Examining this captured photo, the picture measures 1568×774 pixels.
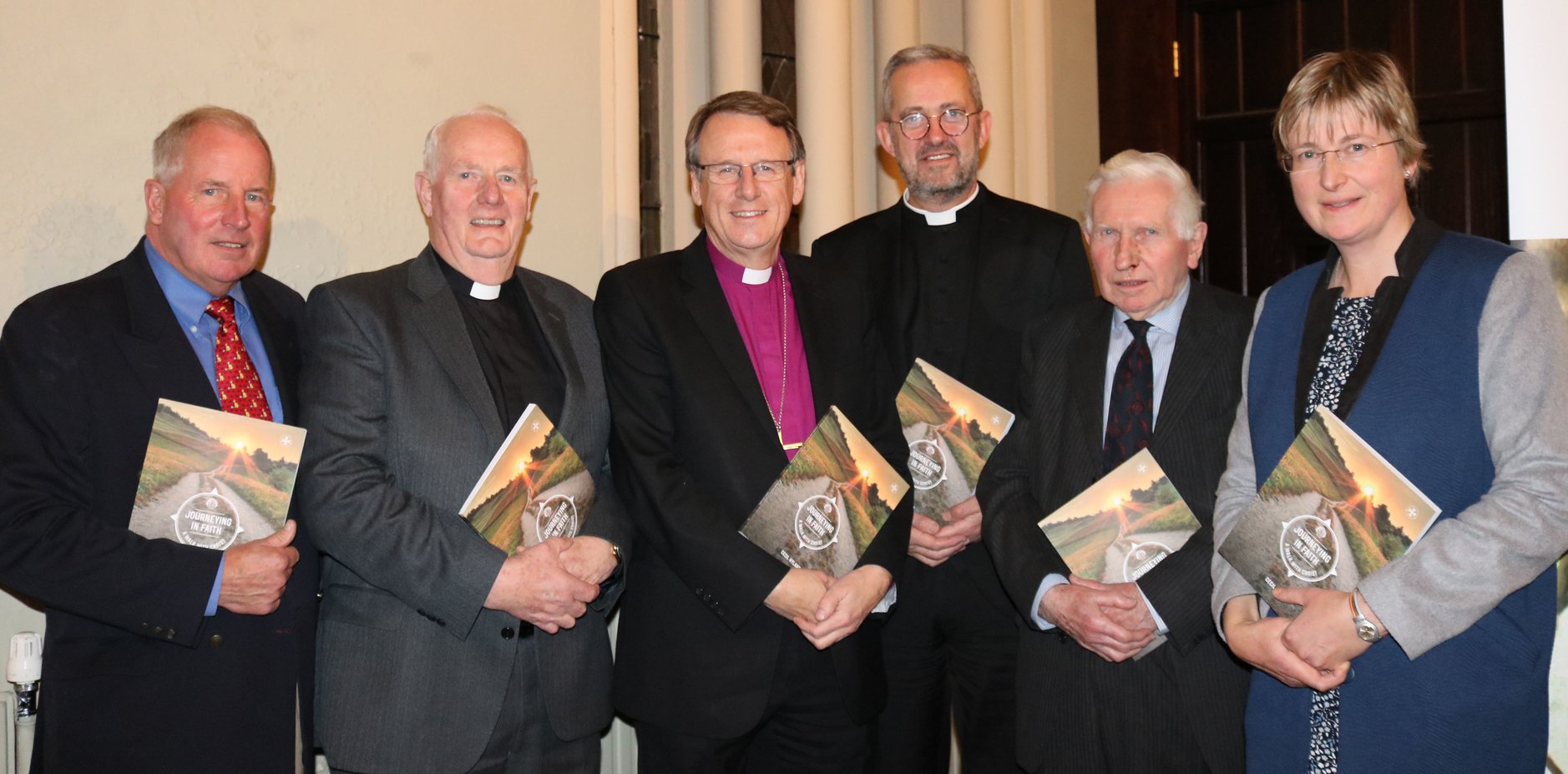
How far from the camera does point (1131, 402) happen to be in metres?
2.82

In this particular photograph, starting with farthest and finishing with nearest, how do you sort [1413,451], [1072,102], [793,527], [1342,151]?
1. [1072,102]
2. [793,527]
3. [1342,151]
4. [1413,451]

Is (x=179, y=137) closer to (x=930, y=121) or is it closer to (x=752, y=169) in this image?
(x=752, y=169)

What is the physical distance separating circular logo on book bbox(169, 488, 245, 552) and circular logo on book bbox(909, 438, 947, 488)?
5.35 ft

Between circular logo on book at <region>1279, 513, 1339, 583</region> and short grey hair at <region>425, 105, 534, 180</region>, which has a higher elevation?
short grey hair at <region>425, 105, 534, 180</region>

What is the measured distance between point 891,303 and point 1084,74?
283cm

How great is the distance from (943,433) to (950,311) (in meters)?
0.50

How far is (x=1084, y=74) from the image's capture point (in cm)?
572

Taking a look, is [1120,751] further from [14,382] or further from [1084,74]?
[1084,74]

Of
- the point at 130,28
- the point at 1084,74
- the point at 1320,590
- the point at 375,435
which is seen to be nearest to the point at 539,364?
the point at 375,435

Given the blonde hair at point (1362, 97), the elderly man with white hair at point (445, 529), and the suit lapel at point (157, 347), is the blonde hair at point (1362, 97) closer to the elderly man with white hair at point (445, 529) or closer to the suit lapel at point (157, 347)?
the elderly man with white hair at point (445, 529)

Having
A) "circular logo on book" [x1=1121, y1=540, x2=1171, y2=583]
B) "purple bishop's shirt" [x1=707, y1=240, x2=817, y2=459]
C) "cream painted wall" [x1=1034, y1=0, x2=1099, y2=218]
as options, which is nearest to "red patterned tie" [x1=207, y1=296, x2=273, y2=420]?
"purple bishop's shirt" [x1=707, y1=240, x2=817, y2=459]

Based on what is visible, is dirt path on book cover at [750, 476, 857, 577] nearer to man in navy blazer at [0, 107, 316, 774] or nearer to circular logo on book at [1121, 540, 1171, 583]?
circular logo on book at [1121, 540, 1171, 583]

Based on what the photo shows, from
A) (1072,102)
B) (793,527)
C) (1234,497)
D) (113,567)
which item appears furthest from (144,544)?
(1072,102)

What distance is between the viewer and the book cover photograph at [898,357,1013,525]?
9.96ft
